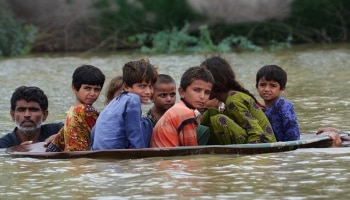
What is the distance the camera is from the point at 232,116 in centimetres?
767

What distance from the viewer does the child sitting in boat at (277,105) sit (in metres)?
7.97

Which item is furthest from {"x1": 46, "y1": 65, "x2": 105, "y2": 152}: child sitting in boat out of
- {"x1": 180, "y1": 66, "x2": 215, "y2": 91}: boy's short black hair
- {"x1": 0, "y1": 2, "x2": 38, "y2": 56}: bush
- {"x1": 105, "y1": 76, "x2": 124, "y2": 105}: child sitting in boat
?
{"x1": 0, "y1": 2, "x2": 38, "y2": 56}: bush

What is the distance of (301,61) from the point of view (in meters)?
19.0

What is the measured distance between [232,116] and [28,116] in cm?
174

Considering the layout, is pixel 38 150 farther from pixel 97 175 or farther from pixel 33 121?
pixel 97 175

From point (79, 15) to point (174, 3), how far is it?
7.89 ft

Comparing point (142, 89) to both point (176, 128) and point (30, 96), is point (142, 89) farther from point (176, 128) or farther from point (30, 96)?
point (30, 96)

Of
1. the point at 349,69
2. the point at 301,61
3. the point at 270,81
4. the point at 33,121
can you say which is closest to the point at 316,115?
the point at 270,81

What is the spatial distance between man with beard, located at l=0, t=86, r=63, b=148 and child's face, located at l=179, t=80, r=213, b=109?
4.77 feet

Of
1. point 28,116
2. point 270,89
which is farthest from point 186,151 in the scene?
point 28,116

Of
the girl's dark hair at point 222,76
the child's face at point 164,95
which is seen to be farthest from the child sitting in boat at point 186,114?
the child's face at point 164,95

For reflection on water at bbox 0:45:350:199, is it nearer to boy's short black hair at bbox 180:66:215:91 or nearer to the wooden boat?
the wooden boat

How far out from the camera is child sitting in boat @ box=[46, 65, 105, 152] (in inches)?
300

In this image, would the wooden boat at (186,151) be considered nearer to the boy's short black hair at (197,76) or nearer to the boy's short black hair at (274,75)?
the boy's short black hair at (197,76)
